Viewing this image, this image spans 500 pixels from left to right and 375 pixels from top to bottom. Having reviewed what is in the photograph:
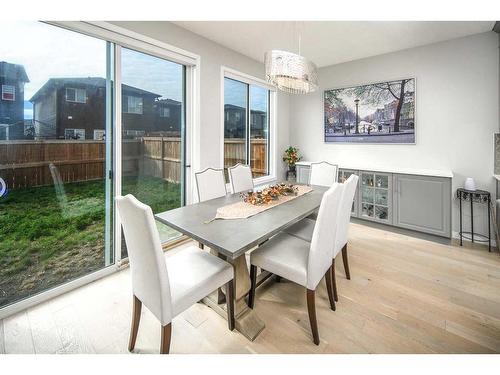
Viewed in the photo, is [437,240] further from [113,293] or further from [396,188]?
[113,293]

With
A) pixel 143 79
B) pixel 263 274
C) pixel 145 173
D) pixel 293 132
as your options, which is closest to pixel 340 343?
pixel 263 274

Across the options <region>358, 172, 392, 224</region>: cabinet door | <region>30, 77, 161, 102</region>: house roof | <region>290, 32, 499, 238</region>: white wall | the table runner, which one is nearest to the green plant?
<region>290, 32, 499, 238</region>: white wall

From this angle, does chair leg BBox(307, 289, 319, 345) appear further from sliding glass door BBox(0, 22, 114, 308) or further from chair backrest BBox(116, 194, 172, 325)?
sliding glass door BBox(0, 22, 114, 308)

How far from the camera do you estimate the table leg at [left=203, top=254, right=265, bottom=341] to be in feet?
5.28

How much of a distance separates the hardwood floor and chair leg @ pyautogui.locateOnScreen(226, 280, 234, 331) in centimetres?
7

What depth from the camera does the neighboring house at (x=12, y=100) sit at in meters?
1.76

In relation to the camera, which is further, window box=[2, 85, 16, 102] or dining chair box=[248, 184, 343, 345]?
window box=[2, 85, 16, 102]

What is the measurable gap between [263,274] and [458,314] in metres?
1.51

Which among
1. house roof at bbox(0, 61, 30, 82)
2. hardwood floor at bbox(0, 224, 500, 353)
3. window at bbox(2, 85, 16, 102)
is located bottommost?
hardwood floor at bbox(0, 224, 500, 353)

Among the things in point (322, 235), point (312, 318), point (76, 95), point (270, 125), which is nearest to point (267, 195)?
point (322, 235)

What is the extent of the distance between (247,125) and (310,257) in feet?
9.86

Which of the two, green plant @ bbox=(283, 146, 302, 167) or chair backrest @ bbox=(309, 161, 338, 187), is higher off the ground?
green plant @ bbox=(283, 146, 302, 167)

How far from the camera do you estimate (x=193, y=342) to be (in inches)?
61.5

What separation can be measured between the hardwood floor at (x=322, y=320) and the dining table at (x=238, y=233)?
0.31 feet
